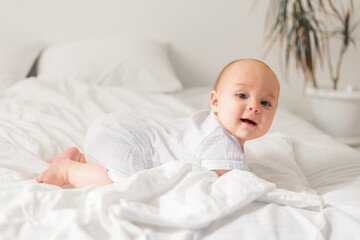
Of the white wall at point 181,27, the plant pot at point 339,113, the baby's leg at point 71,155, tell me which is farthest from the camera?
the white wall at point 181,27

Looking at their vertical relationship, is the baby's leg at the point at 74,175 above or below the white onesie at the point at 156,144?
below

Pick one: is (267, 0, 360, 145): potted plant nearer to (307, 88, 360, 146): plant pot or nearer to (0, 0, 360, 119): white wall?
(307, 88, 360, 146): plant pot

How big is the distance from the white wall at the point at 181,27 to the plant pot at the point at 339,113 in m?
0.47

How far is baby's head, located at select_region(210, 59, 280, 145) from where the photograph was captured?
1.08 metres

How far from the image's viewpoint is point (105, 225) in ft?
2.36

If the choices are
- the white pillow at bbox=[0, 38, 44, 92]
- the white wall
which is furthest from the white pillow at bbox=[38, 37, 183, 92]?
the white wall

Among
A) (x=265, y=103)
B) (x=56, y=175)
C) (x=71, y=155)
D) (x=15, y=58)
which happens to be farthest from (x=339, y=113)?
(x=15, y=58)

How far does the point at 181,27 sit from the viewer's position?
8.66 feet

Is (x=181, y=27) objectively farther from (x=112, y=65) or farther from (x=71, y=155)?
(x=71, y=155)

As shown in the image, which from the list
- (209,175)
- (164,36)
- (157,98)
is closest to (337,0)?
(164,36)

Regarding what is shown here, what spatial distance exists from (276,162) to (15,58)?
1.73 meters

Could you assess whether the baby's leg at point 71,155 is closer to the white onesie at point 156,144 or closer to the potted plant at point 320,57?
the white onesie at point 156,144

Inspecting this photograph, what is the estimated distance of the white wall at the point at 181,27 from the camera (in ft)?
8.12

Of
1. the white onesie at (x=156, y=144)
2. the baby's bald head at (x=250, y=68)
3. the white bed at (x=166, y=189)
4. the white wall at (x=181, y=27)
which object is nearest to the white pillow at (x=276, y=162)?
the white bed at (x=166, y=189)
